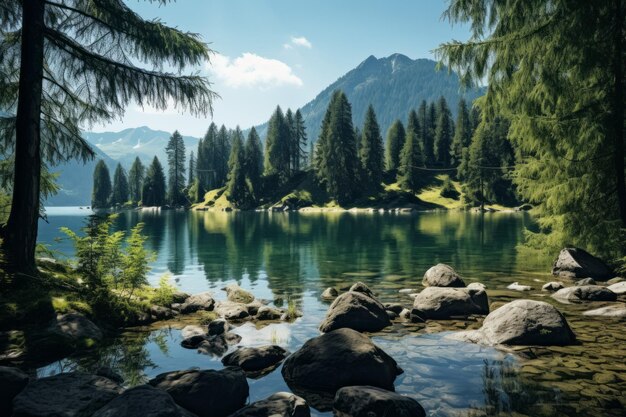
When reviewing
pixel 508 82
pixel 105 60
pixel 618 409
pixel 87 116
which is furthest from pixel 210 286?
pixel 618 409

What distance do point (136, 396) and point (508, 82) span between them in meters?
14.0

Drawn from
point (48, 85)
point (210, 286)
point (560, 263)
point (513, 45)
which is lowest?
point (210, 286)

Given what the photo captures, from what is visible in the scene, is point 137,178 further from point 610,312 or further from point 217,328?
point 610,312

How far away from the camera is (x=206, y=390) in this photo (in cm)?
711

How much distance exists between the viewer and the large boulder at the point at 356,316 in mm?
12008

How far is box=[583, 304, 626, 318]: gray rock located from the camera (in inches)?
476

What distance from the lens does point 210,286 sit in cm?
2162

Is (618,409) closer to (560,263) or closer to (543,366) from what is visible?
(543,366)

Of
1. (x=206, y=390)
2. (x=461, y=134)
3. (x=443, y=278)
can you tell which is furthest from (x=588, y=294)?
(x=461, y=134)

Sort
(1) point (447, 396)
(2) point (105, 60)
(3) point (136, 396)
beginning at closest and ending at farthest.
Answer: (3) point (136, 396) → (1) point (447, 396) → (2) point (105, 60)

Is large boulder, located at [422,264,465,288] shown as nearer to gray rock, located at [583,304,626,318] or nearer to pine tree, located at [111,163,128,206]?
gray rock, located at [583,304,626,318]

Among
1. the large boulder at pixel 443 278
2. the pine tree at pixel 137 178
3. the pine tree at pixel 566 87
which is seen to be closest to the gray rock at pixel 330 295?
the large boulder at pixel 443 278

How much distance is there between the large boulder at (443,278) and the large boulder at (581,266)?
4614 millimetres

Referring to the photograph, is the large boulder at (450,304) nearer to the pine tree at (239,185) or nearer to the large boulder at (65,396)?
the large boulder at (65,396)
